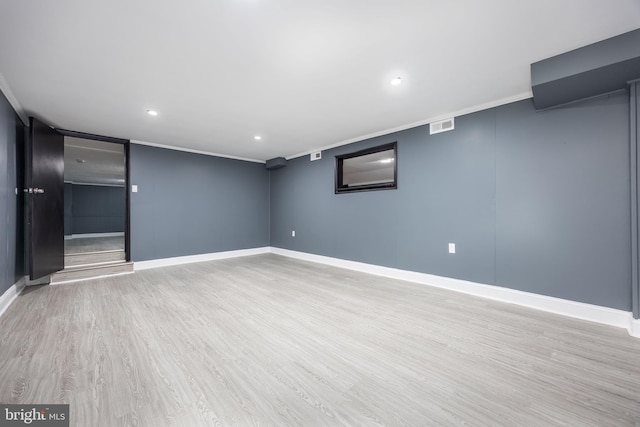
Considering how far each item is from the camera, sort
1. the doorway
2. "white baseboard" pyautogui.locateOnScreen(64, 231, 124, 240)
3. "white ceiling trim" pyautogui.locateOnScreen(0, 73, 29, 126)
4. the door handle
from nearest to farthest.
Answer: "white ceiling trim" pyautogui.locateOnScreen(0, 73, 29, 126) → the door handle → the doorway → "white baseboard" pyautogui.locateOnScreen(64, 231, 124, 240)

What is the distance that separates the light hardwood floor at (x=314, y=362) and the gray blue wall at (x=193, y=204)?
6.16 ft

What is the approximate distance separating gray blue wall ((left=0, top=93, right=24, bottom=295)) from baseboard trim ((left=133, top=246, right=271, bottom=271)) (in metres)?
1.49

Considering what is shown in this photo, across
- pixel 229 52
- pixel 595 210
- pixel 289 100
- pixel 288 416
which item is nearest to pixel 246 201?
pixel 289 100

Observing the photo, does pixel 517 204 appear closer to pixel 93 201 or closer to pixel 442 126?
pixel 442 126

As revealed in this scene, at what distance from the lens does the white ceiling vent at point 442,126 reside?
3.35m

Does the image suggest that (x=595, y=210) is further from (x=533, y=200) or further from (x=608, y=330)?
(x=608, y=330)

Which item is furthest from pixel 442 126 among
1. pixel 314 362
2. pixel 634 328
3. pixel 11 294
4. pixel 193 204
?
pixel 11 294

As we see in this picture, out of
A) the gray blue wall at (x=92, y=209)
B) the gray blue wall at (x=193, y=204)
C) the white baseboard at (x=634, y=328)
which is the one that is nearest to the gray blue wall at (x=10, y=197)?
the gray blue wall at (x=193, y=204)

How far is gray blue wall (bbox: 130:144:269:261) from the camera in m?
4.63

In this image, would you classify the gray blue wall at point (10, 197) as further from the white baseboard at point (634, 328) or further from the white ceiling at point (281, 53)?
the white baseboard at point (634, 328)

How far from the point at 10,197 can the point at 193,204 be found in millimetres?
2525

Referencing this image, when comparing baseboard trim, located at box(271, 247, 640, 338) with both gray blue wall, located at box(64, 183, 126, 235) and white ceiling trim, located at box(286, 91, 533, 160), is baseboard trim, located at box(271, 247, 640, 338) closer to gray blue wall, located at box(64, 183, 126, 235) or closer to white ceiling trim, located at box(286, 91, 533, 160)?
white ceiling trim, located at box(286, 91, 533, 160)

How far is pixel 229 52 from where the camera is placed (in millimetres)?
2014

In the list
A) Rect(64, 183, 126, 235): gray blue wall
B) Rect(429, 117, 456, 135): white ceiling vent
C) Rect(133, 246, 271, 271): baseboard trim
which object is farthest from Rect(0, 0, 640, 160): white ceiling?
Rect(64, 183, 126, 235): gray blue wall
